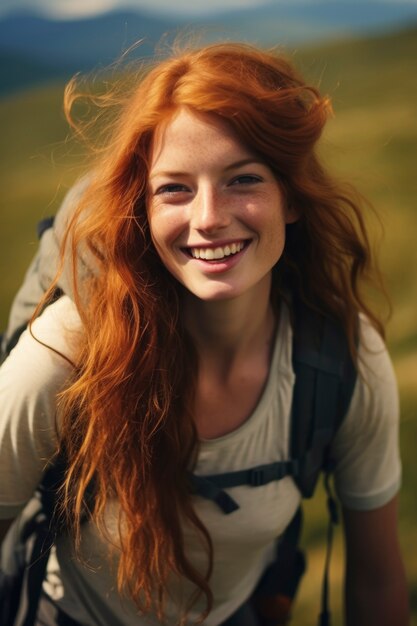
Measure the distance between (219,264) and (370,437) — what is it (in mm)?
469

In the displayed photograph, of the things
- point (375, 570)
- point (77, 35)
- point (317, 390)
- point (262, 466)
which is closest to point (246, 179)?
point (317, 390)

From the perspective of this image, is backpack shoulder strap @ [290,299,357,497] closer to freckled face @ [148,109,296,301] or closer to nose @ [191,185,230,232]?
freckled face @ [148,109,296,301]

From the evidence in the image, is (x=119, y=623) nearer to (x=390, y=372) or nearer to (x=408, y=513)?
(x=390, y=372)

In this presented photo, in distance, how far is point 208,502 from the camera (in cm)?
163

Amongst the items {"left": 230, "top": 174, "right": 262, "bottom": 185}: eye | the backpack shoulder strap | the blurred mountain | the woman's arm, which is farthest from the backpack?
the blurred mountain

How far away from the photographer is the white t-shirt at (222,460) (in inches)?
58.6

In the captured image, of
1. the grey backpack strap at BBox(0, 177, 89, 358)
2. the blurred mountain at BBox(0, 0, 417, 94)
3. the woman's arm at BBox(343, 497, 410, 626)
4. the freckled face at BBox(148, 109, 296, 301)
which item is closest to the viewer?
the freckled face at BBox(148, 109, 296, 301)

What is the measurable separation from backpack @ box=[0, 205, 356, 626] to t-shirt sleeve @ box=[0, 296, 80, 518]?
7 centimetres

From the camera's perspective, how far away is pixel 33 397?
147cm

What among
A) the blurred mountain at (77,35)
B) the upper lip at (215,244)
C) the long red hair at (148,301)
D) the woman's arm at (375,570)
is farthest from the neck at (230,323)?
the blurred mountain at (77,35)

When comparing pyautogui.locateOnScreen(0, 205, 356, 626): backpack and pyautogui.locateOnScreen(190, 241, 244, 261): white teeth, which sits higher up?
pyautogui.locateOnScreen(190, 241, 244, 261): white teeth

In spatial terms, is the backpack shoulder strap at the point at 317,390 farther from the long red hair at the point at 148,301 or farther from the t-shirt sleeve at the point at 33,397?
the t-shirt sleeve at the point at 33,397

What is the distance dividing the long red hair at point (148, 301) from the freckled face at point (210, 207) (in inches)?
1.1

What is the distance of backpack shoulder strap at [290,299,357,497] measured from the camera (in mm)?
1627
